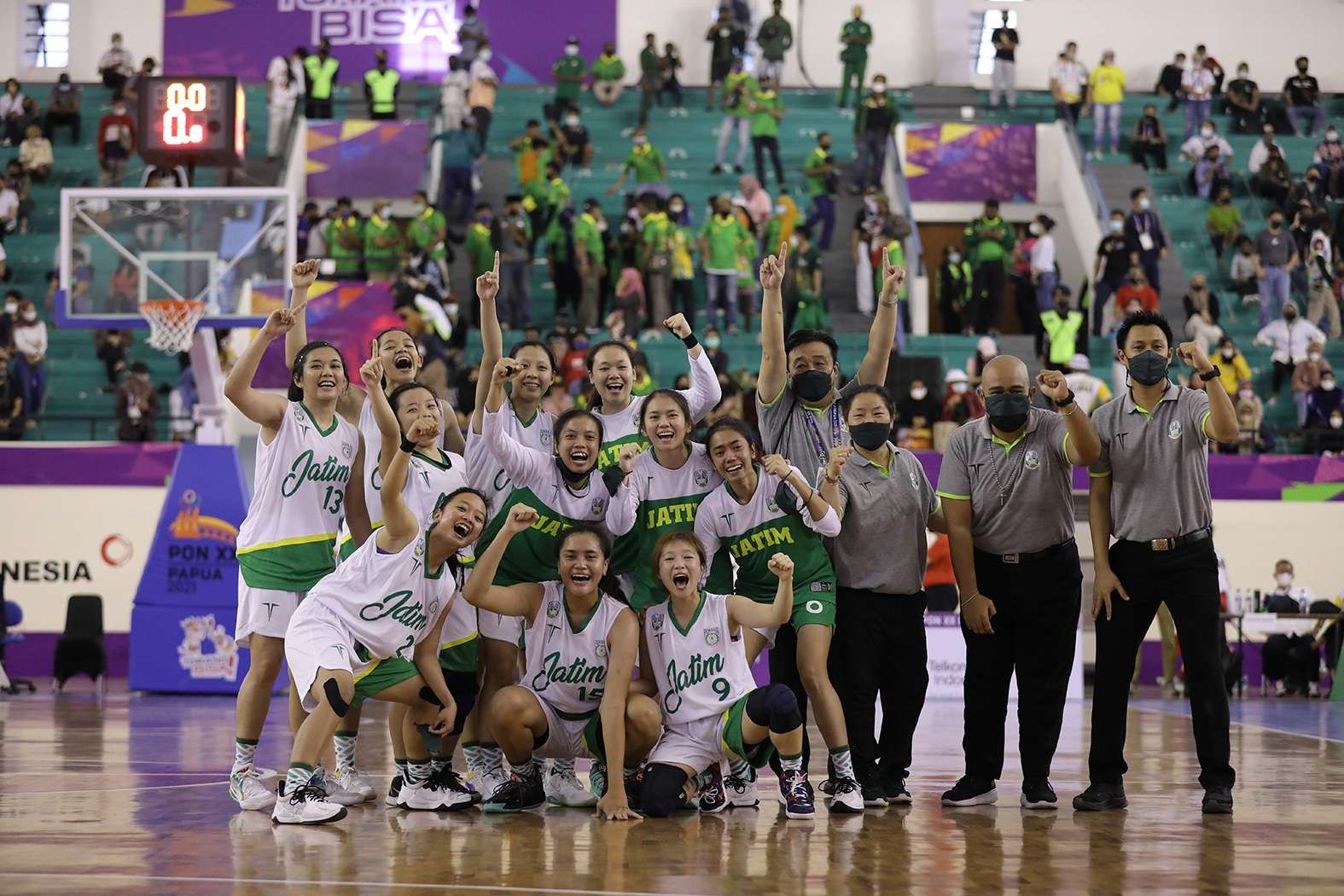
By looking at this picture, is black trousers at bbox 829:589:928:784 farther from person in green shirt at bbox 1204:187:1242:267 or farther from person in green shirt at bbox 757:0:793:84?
person in green shirt at bbox 757:0:793:84

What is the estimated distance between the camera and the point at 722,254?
21344 mm

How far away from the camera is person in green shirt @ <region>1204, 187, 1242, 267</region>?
2484cm

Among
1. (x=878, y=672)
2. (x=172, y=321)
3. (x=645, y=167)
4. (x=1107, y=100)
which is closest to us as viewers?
(x=878, y=672)

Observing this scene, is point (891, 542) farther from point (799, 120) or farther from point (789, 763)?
point (799, 120)

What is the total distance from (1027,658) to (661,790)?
1800 millimetres

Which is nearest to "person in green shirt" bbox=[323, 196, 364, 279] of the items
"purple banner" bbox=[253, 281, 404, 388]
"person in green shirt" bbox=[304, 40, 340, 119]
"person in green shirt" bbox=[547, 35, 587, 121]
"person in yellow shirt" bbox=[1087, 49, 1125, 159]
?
"purple banner" bbox=[253, 281, 404, 388]

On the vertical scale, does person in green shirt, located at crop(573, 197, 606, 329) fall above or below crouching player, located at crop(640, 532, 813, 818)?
above

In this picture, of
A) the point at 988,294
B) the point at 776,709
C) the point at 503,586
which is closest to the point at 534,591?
the point at 503,586

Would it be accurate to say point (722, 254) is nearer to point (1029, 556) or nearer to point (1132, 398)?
point (1132, 398)

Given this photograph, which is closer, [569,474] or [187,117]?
[569,474]

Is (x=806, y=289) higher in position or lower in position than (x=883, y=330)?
higher

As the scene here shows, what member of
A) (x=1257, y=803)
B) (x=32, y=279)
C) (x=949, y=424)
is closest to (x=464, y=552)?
(x=1257, y=803)

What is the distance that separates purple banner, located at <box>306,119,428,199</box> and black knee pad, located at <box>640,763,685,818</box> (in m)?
20.3

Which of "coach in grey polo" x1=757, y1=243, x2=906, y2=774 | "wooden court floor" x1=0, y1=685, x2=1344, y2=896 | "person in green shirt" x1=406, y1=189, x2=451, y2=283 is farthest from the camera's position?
"person in green shirt" x1=406, y1=189, x2=451, y2=283
